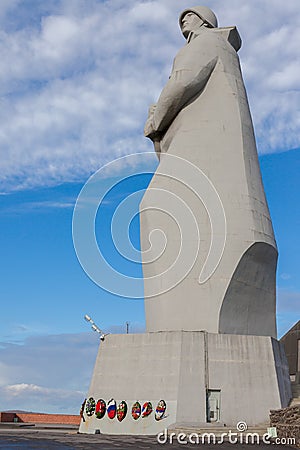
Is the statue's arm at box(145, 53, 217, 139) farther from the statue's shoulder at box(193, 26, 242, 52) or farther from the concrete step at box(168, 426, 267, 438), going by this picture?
the concrete step at box(168, 426, 267, 438)

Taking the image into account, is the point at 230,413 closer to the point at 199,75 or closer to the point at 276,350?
the point at 276,350

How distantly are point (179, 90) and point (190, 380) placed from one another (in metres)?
8.92

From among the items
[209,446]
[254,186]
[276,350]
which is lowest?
[209,446]

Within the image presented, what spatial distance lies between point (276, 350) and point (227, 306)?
2053 millimetres

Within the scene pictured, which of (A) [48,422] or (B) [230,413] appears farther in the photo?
(A) [48,422]

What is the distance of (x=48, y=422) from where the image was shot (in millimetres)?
32469

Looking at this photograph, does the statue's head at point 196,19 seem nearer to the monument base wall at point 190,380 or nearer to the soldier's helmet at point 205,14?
the soldier's helmet at point 205,14

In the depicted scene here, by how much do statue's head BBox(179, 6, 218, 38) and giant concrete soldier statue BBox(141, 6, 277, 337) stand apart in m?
0.64

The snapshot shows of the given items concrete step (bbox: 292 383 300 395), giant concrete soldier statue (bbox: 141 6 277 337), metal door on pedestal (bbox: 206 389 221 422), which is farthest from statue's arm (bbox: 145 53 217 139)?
concrete step (bbox: 292 383 300 395)

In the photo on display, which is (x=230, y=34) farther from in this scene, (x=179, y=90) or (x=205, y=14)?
(x=179, y=90)

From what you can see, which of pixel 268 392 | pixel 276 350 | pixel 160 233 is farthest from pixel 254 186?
pixel 268 392

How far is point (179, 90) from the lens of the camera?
64.1 ft

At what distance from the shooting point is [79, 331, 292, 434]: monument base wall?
54.1 feet

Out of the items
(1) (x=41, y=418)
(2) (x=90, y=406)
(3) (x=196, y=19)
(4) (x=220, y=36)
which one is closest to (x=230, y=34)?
(4) (x=220, y=36)
